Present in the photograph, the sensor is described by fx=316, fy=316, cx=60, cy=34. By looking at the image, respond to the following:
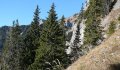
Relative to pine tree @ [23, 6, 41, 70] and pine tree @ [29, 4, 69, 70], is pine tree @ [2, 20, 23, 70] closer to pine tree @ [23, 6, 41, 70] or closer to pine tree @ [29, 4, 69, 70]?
pine tree @ [23, 6, 41, 70]

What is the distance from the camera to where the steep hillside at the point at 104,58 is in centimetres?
1582

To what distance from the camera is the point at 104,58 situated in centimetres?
1642

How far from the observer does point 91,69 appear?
16.1m

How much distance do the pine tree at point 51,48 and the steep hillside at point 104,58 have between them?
19532 millimetres

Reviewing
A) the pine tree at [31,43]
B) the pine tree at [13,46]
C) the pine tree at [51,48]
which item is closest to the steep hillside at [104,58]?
the pine tree at [51,48]

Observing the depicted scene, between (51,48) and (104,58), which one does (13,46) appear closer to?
(51,48)

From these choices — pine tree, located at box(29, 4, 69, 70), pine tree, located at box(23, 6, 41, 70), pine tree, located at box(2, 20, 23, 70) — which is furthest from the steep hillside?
pine tree, located at box(2, 20, 23, 70)

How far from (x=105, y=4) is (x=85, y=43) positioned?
38156 millimetres

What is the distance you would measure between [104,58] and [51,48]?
905 inches

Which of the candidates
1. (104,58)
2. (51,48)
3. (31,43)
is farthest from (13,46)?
(104,58)

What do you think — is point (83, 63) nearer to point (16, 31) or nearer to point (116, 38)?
point (116, 38)

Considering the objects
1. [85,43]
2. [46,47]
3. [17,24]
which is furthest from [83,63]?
[17,24]

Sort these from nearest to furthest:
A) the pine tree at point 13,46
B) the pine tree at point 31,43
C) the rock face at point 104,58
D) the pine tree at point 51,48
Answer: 1. the rock face at point 104,58
2. the pine tree at point 51,48
3. the pine tree at point 31,43
4. the pine tree at point 13,46

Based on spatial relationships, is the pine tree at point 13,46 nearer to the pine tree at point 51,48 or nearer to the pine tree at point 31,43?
the pine tree at point 31,43
